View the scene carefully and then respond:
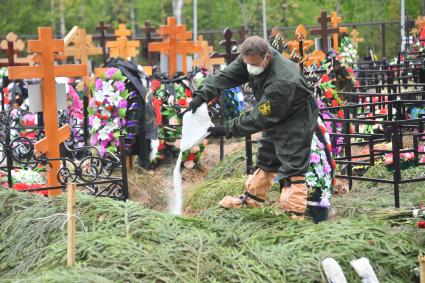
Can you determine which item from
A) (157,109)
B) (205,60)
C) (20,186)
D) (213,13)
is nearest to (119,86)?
(157,109)

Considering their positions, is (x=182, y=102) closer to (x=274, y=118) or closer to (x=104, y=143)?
(x=104, y=143)

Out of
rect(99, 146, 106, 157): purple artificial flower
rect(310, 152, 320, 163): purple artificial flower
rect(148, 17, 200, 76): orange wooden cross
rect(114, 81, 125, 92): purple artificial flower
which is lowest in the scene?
rect(99, 146, 106, 157): purple artificial flower

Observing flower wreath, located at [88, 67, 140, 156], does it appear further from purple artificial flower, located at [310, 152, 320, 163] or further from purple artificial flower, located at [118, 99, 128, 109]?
purple artificial flower, located at [310, 152, 320, 163]

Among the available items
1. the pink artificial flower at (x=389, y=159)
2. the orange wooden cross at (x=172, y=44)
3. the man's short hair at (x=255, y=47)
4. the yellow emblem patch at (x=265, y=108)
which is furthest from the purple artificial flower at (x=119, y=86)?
the yellow emblem patch at (x=265, y=108)

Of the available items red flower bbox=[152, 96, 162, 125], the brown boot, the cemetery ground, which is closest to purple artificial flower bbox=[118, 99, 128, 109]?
red flower bbox=[152, 96, 162, 125]

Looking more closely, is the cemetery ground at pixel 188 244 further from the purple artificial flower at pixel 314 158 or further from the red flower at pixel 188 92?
the red flower at pixel 188 92

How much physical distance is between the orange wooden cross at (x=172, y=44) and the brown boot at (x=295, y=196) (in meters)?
7.56

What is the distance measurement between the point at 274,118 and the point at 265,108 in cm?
10

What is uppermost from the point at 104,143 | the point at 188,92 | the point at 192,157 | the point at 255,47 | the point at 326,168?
the point at 255,47

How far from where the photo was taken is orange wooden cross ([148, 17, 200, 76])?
1457cm

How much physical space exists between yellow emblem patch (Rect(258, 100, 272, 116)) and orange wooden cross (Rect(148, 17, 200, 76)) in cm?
766

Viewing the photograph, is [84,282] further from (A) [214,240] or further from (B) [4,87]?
(B) [4,87]

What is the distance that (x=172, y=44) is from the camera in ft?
48.1

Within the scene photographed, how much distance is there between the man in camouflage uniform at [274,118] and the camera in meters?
7.02
